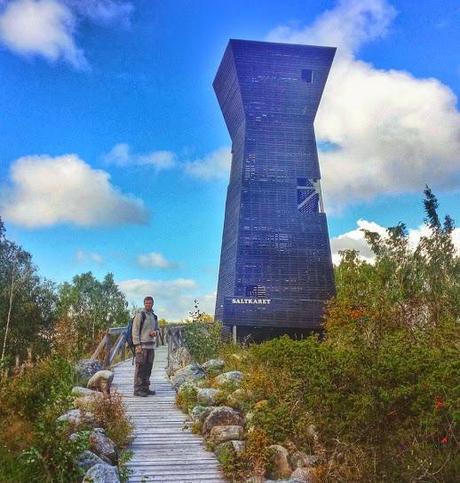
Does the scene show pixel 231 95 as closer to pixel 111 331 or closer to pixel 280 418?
pixel 111 331

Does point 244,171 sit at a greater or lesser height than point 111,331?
greater

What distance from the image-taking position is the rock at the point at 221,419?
8.82m

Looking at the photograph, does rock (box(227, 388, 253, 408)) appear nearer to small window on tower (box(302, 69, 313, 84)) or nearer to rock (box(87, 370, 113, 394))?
rock (box(87, 370, 113, 394))

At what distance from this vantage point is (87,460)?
657 centimetres

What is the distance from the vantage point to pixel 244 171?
42281mm

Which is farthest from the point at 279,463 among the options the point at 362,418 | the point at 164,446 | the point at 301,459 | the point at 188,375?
the point at 188,375

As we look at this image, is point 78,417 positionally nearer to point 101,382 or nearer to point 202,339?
point 101,382

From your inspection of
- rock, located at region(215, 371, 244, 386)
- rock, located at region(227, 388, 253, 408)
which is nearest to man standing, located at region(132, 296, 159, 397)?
rock, located at region(215, 371, 244, 386)

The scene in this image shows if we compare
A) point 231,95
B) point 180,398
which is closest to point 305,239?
point 231,95

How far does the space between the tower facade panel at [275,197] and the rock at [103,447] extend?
3152cm

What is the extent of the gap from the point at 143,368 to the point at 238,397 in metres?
2.95

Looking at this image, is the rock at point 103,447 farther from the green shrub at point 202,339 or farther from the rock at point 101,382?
the green shrub at point 202,339

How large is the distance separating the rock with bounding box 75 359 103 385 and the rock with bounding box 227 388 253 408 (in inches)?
149

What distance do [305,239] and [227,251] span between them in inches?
288
